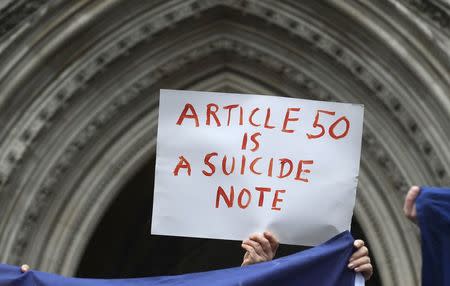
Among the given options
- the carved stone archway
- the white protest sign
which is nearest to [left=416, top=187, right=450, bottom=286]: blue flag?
the white protest sign

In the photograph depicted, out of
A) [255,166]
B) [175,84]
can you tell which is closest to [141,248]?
[175,84]

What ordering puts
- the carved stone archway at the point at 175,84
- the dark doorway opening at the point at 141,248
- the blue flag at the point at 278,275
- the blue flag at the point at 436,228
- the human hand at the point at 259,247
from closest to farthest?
the blue flag at the point at 436,228 < the blue flag at the point at 278,275 < the human hand at the point at 259,247 < the carved stone archway at the point at 175,84 < the dark doorway opening at the point at 141,248

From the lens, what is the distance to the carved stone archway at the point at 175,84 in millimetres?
5121

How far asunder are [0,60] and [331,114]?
2024 mm

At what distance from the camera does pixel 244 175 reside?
11.6 feet

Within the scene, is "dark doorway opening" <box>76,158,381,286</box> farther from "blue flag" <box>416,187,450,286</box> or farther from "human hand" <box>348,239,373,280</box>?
"blue flag" <box>416,187,450,286</box>

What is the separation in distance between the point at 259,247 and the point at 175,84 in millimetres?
2173

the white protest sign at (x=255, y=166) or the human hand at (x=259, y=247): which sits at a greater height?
the white protest sign at (x=255, y=166)

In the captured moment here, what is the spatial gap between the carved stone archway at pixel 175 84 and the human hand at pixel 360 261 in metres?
1.70

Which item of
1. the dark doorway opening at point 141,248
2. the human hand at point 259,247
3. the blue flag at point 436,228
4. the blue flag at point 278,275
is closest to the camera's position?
the blue flag at point 436,228

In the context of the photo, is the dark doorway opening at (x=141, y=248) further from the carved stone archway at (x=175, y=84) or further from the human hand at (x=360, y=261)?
the human hand at (x=360, y=261)

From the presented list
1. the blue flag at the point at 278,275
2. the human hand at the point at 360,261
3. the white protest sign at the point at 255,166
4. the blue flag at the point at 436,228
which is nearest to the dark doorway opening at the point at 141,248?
the white protest sign at the point at 255,166

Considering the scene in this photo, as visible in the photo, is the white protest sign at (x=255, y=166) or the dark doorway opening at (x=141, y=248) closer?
the white protest sign at (x=255, y=166)

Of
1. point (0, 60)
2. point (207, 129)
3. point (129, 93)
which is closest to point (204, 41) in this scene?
point (129, 93)
